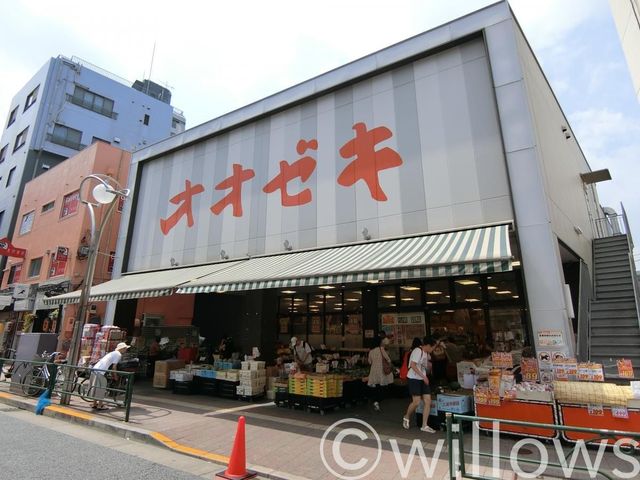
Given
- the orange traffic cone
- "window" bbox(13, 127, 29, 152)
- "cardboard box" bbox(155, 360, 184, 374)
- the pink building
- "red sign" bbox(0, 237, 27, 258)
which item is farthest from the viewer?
"window" bbox(13, 127, 29, 152)

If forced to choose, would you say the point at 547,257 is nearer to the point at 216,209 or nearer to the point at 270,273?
the point at 270,273

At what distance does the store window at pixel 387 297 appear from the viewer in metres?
13.4

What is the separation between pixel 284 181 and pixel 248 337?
661 cm

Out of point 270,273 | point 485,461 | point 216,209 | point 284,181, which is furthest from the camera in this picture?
point 216,209

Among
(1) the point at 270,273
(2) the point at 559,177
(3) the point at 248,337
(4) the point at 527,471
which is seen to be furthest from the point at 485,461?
(3) the point at 248,337

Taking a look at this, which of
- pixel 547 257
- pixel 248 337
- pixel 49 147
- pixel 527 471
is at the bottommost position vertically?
pixel 527 471

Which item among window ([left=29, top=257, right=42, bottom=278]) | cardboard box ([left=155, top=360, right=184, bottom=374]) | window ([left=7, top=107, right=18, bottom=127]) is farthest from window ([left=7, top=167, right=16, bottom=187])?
cardboard box ([left=155, top=360, right=184, bottom=374])

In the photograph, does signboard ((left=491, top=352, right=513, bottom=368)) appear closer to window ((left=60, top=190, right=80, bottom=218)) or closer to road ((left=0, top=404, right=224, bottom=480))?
road ((left=0, top=404, right=224, bottom=480))

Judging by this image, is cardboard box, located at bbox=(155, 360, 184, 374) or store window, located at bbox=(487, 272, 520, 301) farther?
cardboard box, located at bbox=(155, 360, 184, 374)

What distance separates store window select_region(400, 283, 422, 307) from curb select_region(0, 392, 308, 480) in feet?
27.5

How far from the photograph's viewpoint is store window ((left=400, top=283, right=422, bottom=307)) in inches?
504

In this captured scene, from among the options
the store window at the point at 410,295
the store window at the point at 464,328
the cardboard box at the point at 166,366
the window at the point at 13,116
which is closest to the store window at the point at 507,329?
the store window at the point at 464,328

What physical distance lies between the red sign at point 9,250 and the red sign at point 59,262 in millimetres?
4730

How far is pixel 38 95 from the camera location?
3309 centimetres
